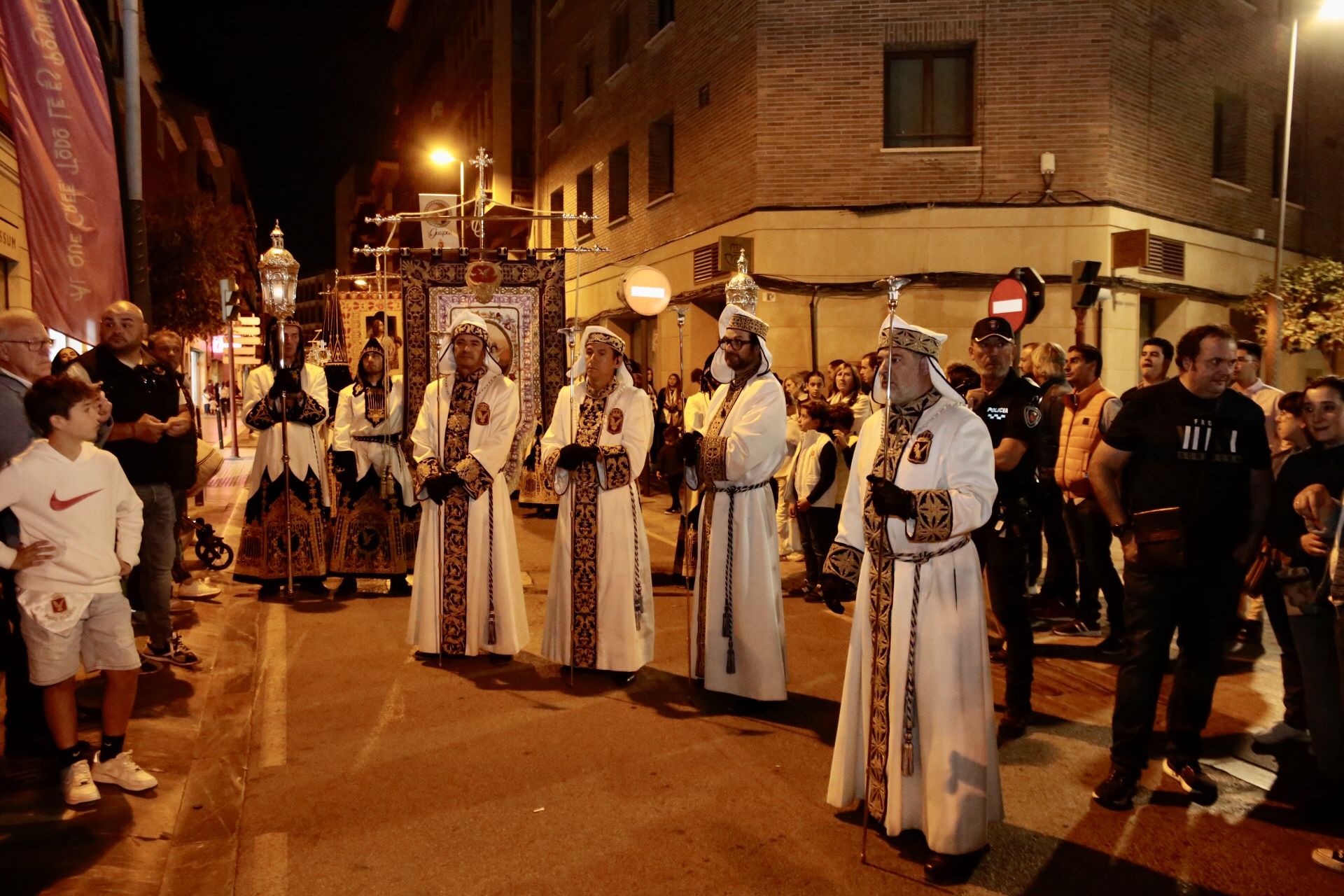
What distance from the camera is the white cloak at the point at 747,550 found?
5.72m

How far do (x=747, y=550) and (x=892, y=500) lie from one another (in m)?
2.10

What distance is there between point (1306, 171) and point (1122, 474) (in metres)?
18.9

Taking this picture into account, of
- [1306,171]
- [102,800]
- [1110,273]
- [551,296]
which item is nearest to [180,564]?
[551,296]

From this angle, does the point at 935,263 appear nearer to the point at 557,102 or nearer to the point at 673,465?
the point at 673,465

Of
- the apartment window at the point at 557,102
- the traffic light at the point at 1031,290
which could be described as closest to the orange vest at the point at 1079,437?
the traffic light at the point at 1031,290

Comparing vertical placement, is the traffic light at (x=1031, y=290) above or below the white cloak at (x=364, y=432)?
above

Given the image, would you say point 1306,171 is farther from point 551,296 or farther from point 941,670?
point 941,670

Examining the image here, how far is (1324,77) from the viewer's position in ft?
65.4

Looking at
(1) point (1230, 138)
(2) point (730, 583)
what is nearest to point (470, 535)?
(2) point (730, 583)

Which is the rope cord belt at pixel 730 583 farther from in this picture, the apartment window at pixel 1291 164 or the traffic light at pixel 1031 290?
the apartment window at pixel 1291 164

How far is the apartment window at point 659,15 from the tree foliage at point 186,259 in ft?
34.9

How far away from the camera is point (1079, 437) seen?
7.51 m

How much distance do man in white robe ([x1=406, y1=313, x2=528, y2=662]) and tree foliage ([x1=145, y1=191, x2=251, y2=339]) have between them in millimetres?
17920

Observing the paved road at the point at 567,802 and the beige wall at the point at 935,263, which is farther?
the beige wall at the point at 935,263
